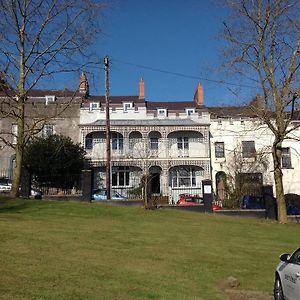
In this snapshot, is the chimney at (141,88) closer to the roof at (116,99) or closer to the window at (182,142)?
the roof at (116,99)

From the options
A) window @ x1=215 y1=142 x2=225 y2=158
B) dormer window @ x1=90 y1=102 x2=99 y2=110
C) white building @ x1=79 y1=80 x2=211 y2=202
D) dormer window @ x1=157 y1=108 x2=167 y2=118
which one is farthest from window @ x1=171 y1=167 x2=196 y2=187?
dormer window @ x1=90 y1=102 x2=99 y2=110

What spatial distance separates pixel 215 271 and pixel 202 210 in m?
13.1

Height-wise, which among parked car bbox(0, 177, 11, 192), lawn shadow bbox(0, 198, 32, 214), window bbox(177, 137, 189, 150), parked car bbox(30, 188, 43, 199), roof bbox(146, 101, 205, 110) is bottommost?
lawn shadow bbox(0, 198, 32, 214)

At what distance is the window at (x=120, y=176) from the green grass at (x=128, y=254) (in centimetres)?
2072

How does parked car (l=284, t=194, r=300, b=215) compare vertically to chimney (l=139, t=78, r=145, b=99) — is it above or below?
below

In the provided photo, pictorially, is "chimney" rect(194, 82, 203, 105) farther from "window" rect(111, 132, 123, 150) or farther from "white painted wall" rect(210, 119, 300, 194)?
"window" rect(111, 132, 123, 150)


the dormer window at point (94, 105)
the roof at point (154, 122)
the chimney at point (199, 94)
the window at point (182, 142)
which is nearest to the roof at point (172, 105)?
the chimney at point (199, 94)

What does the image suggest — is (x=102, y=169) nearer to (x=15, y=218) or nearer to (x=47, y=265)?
(x=15, y=218)

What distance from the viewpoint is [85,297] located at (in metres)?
6.75

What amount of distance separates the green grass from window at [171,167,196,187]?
68.8 feet

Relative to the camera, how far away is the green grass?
24.6 ft

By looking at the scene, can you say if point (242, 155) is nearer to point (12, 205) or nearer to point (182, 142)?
point (182, 142)

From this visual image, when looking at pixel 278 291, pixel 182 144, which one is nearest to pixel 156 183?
pixel 182 144

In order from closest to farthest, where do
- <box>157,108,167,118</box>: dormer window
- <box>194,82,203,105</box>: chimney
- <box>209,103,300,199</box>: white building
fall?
<box>209,103,300,199</box>: white building < <box>157,108,167,118</box>: dormer window < <box>194,82,203,105</box>: chimney
